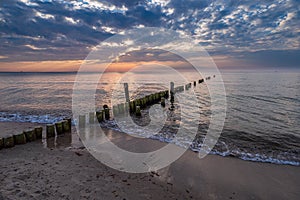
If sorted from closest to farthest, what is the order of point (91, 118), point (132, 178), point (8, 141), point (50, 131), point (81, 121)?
1. point (132, 178)
2. point (8, 141)
3. point (50, 131)
4. point (81, 121)
5. point (91, 118)

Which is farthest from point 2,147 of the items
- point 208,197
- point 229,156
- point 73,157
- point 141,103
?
point 141,103

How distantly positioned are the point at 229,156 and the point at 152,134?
15.2 ft

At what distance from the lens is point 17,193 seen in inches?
210

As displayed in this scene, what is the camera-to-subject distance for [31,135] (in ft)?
30.9

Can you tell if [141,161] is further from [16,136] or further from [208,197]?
[16,136]

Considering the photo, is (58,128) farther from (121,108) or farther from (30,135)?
(121,108)

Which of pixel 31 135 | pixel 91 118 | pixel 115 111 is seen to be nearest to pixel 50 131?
pixel 31 135

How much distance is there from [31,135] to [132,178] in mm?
6160

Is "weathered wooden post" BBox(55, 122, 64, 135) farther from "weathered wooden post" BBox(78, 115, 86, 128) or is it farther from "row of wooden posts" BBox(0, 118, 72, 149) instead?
"weathered wooden post" BBox(78, 115, 86, 128)

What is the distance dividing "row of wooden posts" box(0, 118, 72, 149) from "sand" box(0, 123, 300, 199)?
0.39 m

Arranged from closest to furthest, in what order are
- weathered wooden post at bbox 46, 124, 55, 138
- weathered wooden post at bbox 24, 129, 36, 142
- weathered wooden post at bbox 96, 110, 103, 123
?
1. weathered wooden post at bbox 24, 129, 36, 142
2. weathered wooden post at bbox 46, 124, 55, 138
3. weathered wooden post at bbox 96, 110, 103, 123

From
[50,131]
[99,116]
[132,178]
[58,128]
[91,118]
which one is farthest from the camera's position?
[99,116]

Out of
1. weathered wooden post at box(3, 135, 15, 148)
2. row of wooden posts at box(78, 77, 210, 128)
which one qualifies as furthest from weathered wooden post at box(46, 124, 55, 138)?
row of wooden posts at box(78, 77, 210, 128)

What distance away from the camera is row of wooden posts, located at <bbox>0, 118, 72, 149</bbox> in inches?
335
